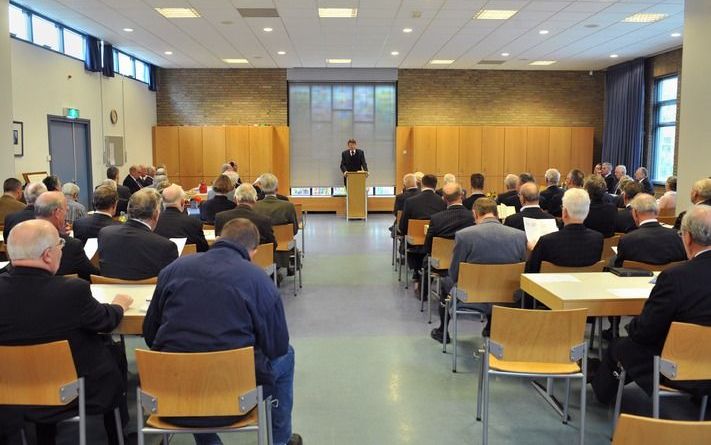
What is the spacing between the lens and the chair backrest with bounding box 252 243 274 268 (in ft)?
18.5

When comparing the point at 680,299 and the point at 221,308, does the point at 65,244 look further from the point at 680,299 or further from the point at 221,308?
the point at 680,299

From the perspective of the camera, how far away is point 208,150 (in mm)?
15906

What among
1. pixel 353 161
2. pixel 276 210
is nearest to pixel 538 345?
pixel 276 210

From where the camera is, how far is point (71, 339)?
2.70 meters

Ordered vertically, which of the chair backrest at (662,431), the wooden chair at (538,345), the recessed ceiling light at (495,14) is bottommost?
the wooden chair at (538,345)

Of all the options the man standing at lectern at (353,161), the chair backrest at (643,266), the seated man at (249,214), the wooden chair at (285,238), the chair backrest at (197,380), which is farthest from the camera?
the man standing at lectern at (353,161)

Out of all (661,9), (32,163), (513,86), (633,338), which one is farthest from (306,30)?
(633,338)

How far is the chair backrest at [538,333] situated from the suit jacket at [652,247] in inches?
60.6

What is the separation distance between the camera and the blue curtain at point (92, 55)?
11.8 metres

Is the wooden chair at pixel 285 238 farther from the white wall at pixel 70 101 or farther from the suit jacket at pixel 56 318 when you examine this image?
the white wall at pixel 70 101

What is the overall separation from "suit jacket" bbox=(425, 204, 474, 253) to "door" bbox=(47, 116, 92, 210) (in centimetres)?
771

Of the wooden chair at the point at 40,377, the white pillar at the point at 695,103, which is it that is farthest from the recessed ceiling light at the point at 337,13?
the wooden chair at the point at 40,377

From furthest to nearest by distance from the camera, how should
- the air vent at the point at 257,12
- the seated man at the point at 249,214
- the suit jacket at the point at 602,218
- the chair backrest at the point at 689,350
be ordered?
the air vent at the point at 257,12, the suit jacket at the point at 602,218, the seated man at the point at 249,214, the chair backrest at the point at 689,350

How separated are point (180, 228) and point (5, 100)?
4.53 meters
